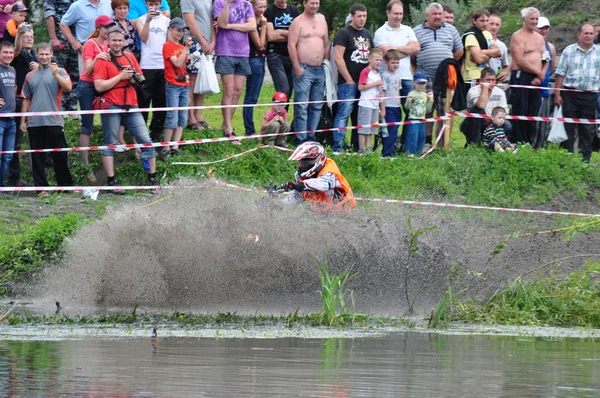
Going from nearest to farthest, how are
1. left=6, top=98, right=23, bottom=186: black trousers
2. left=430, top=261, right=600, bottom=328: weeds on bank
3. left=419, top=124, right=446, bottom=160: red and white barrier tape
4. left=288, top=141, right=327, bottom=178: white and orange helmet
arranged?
left=430, top=261, right=600, bottom=328: weeds on bank < left=288, top=141, right=327, bottom=178: white and orange helmet < left=6, top=98, right=23, bottom=186: black trousers < left=419, top=124, right=446, bottom=160: red and white barrier tape

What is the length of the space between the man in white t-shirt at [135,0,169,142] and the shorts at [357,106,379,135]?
323cm

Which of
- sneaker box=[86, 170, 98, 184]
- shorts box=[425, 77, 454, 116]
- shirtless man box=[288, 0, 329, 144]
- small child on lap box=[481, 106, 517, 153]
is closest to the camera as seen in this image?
sneaker box=[86, 170, 98, 184]

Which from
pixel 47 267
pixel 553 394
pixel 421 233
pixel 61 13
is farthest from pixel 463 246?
pixel 61 13

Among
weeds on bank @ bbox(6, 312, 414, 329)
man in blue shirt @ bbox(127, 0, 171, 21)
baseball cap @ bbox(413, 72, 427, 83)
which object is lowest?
weeds on bank @ bbox(6, 312, 414, 329)

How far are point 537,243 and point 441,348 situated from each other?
6.45 meters

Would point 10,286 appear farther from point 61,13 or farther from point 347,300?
point 61,13

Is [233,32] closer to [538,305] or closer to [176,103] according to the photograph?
[176,103]

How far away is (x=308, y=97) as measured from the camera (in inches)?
776

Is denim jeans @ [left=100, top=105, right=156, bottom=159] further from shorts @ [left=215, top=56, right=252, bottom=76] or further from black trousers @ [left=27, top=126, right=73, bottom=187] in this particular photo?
shorts @ [left=215, top=56, right=252, bottom=76]

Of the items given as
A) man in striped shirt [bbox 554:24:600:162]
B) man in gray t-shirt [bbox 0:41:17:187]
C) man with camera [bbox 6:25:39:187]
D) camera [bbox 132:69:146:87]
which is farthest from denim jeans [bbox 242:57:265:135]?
man in striped shirt [bbox 554:24:600:162]

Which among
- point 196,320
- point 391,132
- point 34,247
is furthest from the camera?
point 391,132

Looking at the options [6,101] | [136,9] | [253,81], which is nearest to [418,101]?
[253,81]

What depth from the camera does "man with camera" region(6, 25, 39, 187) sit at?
17578 mm

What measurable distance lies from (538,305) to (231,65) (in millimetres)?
7709
